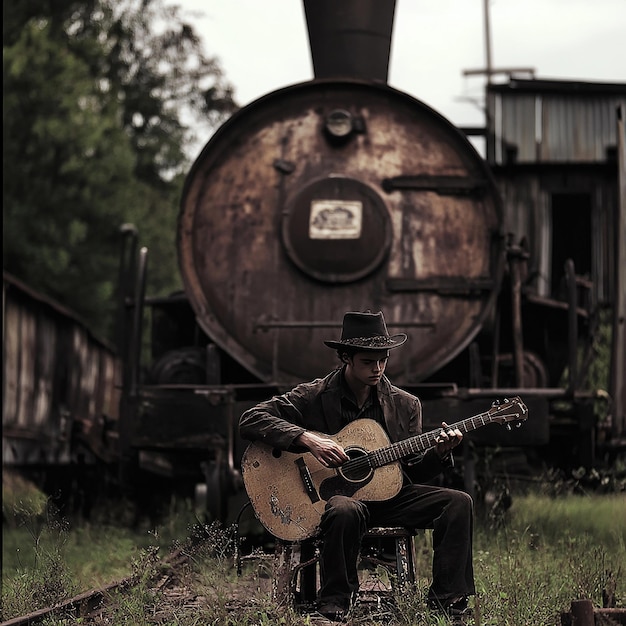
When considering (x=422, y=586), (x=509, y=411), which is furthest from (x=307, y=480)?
(x=509, y=411)

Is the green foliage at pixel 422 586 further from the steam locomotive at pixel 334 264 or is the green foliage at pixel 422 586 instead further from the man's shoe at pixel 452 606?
the steam locomotive at pixel 334 264

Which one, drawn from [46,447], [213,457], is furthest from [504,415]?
[46,447]

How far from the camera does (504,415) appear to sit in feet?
17.5

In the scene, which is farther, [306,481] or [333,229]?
[333,229]

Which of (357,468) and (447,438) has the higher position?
(447,438)

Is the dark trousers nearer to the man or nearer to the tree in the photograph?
the man

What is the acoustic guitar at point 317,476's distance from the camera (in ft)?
17.8

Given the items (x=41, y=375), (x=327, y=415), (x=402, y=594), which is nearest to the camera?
(x=402, y=594)

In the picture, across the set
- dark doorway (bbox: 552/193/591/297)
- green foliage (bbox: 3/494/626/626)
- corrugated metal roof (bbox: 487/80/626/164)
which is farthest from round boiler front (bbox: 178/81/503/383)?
corrugated metal roof (bbox: 487/80/626/164)

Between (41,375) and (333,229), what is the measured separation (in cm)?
1083

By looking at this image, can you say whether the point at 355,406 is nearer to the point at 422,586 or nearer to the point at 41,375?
the point at 422,586

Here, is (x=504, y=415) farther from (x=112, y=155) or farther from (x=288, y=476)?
(x=112, y=155)

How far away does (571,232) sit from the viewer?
1906 centimetres

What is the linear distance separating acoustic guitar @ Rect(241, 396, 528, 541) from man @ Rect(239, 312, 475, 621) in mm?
79
